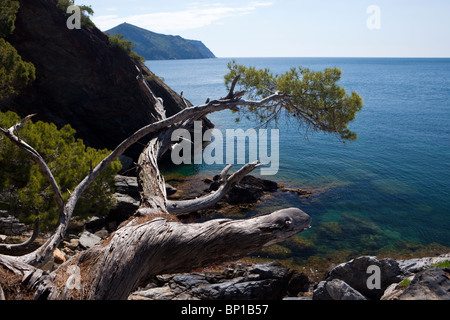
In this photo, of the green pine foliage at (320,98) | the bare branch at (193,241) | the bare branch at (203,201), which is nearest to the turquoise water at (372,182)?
the green pine foliage at (320,98)

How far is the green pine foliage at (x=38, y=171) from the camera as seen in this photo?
10.3 m

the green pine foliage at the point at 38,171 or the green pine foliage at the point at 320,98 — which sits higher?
the green pine foliage at the point at 320,98

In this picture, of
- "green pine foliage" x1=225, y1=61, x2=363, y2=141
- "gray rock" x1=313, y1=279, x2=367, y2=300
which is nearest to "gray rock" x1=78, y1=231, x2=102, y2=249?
"green pine foliage" x1=225, y1=61, x2=363, y2=141

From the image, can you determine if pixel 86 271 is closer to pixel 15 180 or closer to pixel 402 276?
pixel 15 180

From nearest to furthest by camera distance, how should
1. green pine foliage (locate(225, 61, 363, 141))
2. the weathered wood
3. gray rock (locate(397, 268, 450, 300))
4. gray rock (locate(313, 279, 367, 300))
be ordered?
the weathered wood → gray rock (locate(397, 268, 450, 300)) → gray rock (locate(313, 279, 367, 300)) → green pine foliage (locate(225, 61, 363, 141))

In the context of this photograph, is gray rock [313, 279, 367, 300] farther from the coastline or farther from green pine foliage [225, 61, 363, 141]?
green pine foliage [225, 61, 363, 141]

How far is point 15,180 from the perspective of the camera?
1102 cm

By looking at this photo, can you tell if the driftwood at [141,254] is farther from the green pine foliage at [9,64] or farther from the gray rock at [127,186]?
the green pine foliage at [9,64]

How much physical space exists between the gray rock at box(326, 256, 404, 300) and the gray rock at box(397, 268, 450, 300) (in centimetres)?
551

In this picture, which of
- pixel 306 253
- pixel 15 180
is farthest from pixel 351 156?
pixel 15 180

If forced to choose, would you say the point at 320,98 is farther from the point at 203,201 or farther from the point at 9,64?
the point at 9,64

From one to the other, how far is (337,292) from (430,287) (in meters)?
4.75

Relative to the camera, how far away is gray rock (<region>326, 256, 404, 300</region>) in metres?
11.7

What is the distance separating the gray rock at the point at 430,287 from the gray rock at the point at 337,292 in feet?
13.3
